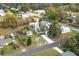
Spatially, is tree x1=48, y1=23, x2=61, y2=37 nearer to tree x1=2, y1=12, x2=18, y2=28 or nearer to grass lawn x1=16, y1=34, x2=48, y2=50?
grass lawn x1=16, y1=34, x2=48, y2=50

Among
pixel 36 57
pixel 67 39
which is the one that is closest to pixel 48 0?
pixel 67 39

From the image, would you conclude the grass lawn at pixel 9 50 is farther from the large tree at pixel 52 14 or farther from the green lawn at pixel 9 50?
the large tree at pixel 52 14

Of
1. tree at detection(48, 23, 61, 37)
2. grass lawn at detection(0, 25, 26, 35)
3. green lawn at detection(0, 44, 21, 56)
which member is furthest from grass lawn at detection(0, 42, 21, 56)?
tree at detection(48, 23, 61, 37)

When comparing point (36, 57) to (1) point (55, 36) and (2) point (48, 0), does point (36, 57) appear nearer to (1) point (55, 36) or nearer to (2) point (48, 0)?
(1) point (55, 36)

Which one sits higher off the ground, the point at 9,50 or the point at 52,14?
the point at 52,14

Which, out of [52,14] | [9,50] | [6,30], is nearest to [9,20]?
[6,30]

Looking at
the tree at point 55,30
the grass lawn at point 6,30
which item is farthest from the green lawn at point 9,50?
the tree at point 55,30

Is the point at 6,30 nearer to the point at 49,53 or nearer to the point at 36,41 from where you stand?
the point at 36,41

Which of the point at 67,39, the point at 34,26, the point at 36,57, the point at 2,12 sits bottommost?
the point at 36,57
